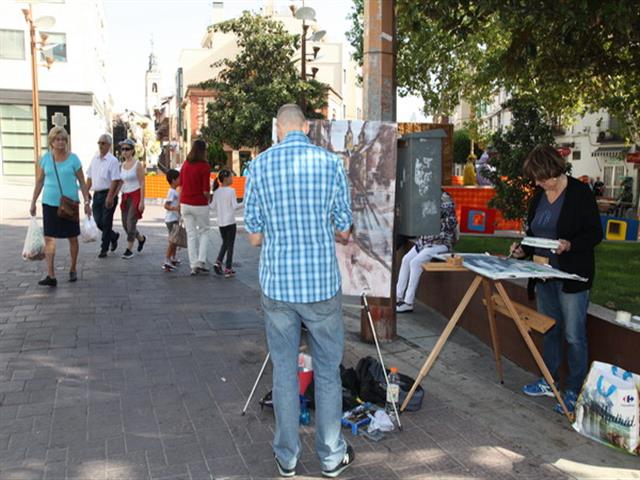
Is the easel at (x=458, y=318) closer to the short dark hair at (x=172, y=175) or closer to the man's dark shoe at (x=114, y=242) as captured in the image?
the short dark hair at (x=172, y=175)

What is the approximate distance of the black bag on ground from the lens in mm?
4246

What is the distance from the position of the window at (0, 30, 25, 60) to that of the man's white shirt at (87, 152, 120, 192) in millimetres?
28455

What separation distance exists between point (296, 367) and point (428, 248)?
4004mm

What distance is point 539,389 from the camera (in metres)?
4.59

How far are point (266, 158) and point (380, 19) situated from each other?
3027mm

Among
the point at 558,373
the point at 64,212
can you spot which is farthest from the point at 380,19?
the point at 64,212

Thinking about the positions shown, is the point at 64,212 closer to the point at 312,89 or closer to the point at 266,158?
the point at 266,158

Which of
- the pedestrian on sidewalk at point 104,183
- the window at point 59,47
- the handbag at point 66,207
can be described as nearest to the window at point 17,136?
the window at point 59,47

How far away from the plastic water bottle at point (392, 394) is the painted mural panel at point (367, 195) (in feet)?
2.81

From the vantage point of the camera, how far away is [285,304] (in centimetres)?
316

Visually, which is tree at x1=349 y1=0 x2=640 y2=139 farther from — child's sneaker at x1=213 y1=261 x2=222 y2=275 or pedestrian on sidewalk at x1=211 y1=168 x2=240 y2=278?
child's sneaker at x1=213 y1=261 x2=222 y2=275

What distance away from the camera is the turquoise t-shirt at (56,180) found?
7.49 meters

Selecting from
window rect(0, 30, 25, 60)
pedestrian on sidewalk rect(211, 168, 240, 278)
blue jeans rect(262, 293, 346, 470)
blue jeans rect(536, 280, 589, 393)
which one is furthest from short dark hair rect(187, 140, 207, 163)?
window rect(0, 30, 25, 60)

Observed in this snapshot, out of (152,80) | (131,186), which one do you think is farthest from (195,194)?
(152,80)
